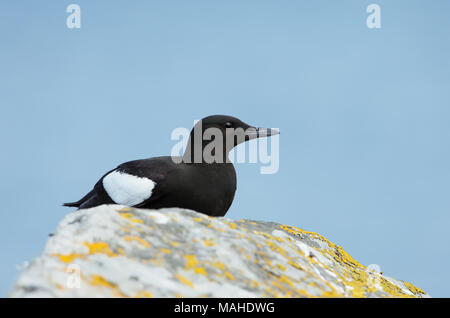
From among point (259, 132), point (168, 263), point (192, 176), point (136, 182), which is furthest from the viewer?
point (259, 132)

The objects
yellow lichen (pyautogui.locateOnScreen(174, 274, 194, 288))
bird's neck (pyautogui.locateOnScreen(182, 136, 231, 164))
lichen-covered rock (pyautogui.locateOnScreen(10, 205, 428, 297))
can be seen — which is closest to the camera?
lichen-covered rock (pyautogui.locateOnScreen(10, 205, 428, 297))

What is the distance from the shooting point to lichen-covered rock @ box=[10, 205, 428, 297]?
385 centimetres

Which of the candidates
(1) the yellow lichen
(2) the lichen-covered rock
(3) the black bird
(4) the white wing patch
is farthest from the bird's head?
(1) the yellow lichen

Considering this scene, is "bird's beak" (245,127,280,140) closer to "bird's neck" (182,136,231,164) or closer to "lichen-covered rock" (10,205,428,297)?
"bird's neck" (182,136,231,164)

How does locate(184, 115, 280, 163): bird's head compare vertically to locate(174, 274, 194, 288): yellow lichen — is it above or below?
above

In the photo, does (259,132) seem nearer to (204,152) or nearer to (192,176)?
(204,152)

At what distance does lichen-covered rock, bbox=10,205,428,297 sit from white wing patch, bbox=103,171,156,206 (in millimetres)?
2354

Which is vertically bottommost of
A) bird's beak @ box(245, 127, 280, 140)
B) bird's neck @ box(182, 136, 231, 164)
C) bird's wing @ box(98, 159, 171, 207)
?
bird's wing @ box(98, 159, 171, 207)

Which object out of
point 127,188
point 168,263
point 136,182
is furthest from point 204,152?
point 168,263

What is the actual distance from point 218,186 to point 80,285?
416 centimetres

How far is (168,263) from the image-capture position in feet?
14.1

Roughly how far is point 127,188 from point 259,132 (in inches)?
91.9

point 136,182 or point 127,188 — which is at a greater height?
point 136,182

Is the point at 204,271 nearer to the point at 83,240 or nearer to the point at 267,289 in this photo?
the point at 267,289
